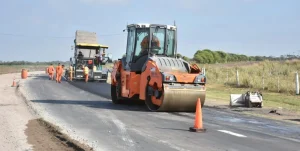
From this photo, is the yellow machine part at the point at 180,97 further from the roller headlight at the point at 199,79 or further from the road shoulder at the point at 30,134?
the road shoulder at the point at 30,134

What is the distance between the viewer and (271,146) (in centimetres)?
835

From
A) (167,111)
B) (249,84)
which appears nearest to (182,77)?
(167,111)

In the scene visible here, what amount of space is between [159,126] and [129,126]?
73 cm

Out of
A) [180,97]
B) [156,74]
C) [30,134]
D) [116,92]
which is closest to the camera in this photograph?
[30,134]

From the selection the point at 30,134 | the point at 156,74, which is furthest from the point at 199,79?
the point at 30,134

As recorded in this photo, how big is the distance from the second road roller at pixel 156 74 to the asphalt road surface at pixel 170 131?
0.47 metres

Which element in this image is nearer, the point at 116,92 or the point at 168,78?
the point at 168,78

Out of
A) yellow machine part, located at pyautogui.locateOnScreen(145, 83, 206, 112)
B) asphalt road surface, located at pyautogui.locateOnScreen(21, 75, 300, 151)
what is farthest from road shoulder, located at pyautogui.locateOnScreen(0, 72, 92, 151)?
yellow machine part, located at pyautogui.locateOnScreen(145, 83, 206, 112)

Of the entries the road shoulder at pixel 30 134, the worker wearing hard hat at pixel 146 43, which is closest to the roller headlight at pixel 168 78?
the worker wearing hard hat at pixel 146 43

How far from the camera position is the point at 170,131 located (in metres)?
10.1

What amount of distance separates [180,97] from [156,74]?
3.55 feet

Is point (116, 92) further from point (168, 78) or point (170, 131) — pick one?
point (170, 131)

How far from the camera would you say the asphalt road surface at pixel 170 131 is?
8406mm

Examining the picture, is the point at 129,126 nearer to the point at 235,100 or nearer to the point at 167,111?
the point at 167,111
